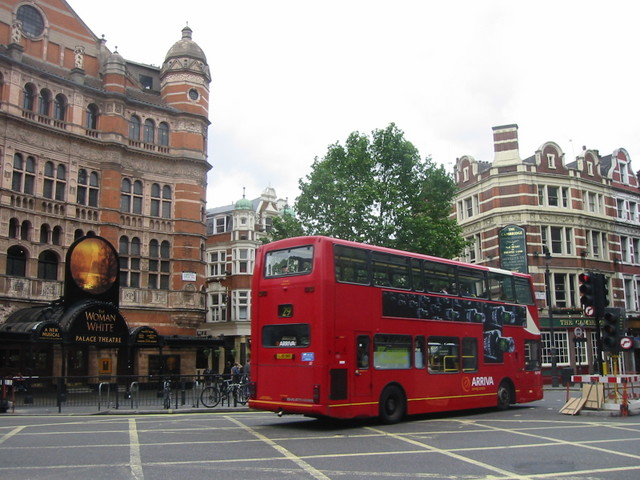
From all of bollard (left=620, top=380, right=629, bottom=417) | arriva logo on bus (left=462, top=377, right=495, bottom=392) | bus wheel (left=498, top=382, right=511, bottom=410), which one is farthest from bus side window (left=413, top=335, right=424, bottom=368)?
bollard (left=620, top=380, right=629, bottom=417)

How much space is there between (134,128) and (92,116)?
2.49 m

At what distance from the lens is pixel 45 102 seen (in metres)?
32.3

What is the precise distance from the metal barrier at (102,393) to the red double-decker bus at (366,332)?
8.23 metres

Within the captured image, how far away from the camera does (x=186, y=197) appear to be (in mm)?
36656

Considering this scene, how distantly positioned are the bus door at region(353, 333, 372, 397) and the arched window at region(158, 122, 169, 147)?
26078 millimetres

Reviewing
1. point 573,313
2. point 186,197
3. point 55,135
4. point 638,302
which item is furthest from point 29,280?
point 638,302

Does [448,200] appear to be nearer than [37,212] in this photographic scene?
No

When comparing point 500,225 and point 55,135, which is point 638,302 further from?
point 55,135

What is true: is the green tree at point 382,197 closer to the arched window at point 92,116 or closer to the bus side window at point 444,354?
the arched window at point 92,116

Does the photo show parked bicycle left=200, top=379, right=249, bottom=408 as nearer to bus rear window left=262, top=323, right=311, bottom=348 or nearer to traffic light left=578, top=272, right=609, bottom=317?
bus rear window left=262, top=323, right=311, bottom=348

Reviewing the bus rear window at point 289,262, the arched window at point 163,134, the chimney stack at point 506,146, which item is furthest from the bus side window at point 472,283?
the chimney stack at point 506,146

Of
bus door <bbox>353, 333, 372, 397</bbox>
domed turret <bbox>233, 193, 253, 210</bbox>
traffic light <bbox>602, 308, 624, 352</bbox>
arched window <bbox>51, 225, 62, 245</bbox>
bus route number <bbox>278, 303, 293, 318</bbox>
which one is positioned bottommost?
bus door <bbox>353, 333, 372, 397</bbox>

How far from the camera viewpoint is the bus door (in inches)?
550

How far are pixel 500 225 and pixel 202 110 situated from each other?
826 inches
